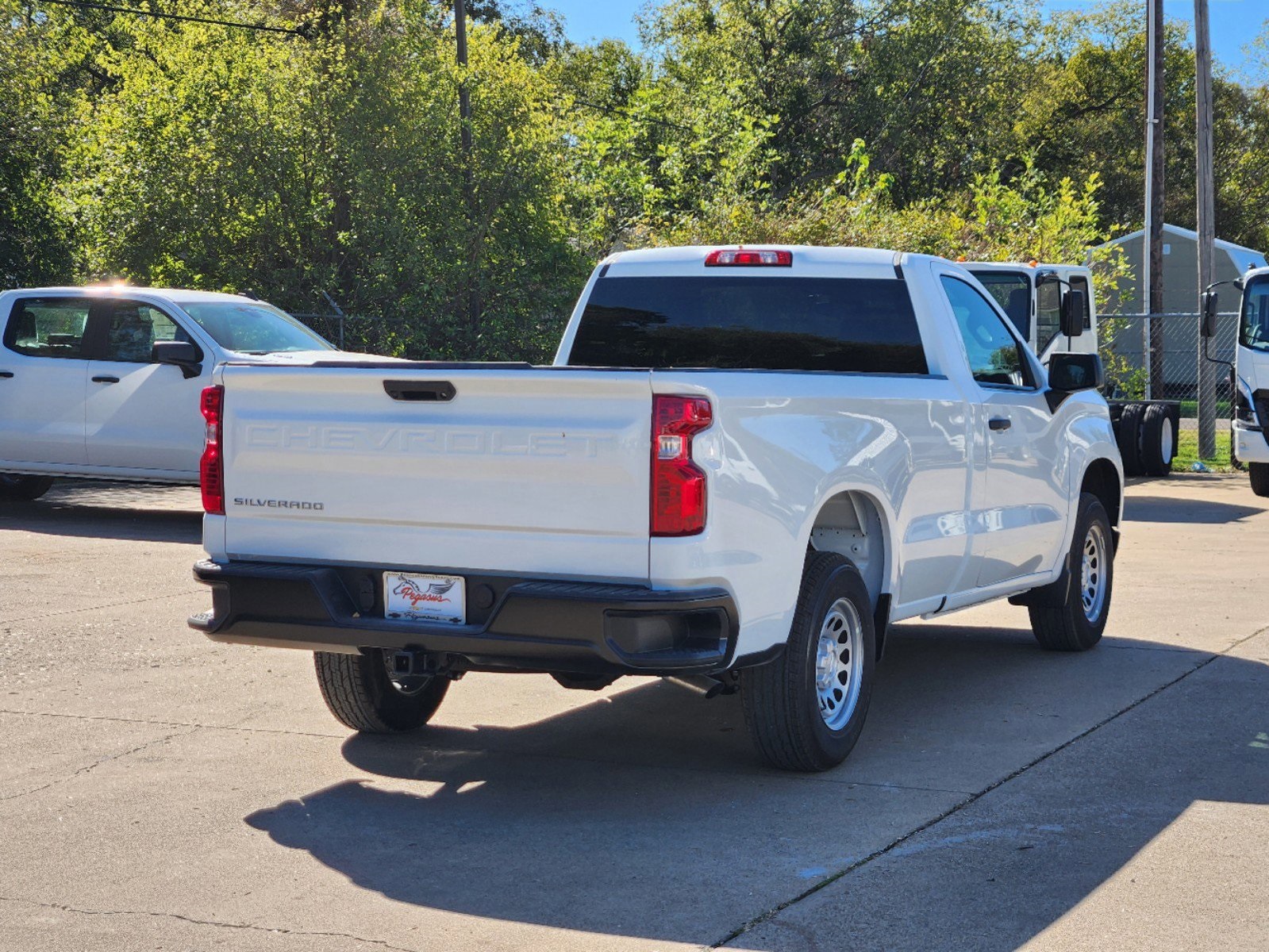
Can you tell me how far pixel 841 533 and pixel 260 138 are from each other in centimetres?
1698

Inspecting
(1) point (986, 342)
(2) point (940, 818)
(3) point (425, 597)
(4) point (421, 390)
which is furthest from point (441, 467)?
(1) point (986, 342)

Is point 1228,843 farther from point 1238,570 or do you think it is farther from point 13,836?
point 1238,570

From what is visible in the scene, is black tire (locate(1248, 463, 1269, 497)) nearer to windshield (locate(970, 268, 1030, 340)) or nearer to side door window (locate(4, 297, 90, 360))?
windshield (locate(970, 268, 1030, 340))

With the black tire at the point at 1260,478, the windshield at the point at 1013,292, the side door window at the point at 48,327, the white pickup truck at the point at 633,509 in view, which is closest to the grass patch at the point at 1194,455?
the black tire at the point at 1260,478

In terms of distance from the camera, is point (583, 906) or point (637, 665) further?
point (637, 665)

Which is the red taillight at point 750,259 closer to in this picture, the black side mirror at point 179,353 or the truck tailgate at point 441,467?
the truck tailgate at point 441,467

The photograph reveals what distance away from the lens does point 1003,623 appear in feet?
33.0

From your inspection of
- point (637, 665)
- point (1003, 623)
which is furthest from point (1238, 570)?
point (637, 665)

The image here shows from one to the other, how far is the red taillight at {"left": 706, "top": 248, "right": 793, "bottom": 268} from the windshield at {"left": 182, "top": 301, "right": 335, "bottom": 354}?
23.6 ft

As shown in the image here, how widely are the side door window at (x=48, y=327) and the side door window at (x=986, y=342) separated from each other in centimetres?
920

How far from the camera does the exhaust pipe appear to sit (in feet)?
19.1

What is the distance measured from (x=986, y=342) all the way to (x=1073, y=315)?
7.06 metres

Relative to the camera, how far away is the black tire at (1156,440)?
784 inches

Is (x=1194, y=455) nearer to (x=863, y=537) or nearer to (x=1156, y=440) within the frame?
(x=1156, y=440)
